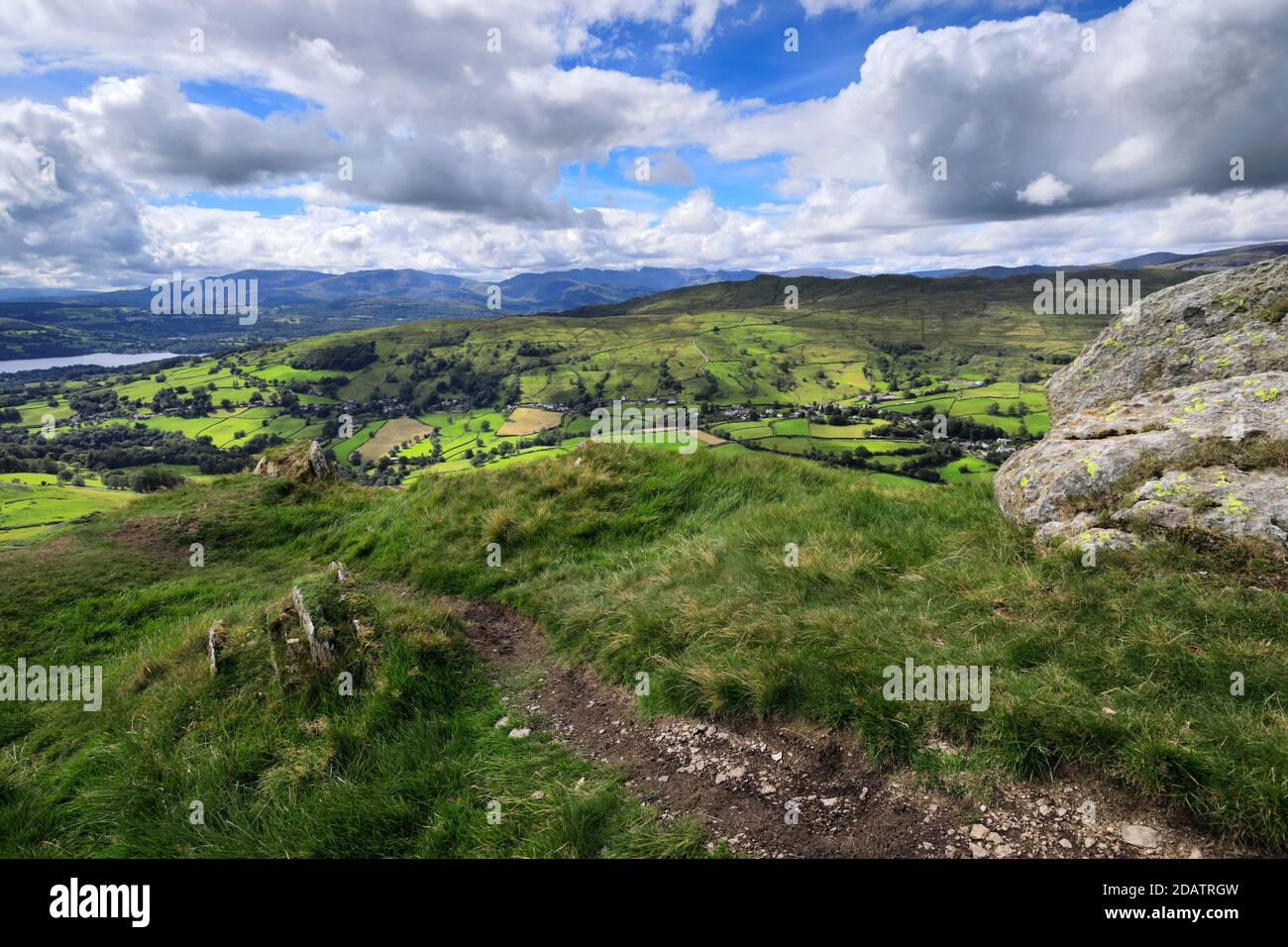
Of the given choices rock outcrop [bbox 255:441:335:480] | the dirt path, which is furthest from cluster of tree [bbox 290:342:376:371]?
the dirt path

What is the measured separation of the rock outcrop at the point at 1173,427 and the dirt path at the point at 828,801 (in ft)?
13.6

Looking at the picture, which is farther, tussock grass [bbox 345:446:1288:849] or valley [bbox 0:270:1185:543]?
valley [bbox 0:270:1185:543]

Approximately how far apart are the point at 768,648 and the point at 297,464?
17.2m

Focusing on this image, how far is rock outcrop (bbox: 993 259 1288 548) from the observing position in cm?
689

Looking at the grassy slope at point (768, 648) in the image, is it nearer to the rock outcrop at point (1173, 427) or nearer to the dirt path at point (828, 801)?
the dirt path at point (828, 801)

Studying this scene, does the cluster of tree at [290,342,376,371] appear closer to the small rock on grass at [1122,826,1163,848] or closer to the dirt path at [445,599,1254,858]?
the dirt path at [445,599,1254,858]

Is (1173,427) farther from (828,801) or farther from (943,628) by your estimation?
(828,801)

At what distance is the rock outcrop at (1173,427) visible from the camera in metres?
6.89

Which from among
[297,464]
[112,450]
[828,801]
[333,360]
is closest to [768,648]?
[828,801]

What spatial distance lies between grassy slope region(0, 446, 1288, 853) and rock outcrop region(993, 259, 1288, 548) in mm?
656

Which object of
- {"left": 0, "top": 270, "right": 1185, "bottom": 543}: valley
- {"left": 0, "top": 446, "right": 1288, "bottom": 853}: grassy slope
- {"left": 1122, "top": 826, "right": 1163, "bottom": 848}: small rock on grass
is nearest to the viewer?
{"left": 1122, "top": 826, "right": 1163, "bottom": 848}: small rock on grass

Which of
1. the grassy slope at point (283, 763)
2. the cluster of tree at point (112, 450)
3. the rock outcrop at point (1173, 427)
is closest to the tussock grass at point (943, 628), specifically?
the rock outcrop at point (1173, 427)

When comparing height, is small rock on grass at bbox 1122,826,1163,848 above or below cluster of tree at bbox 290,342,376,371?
below
